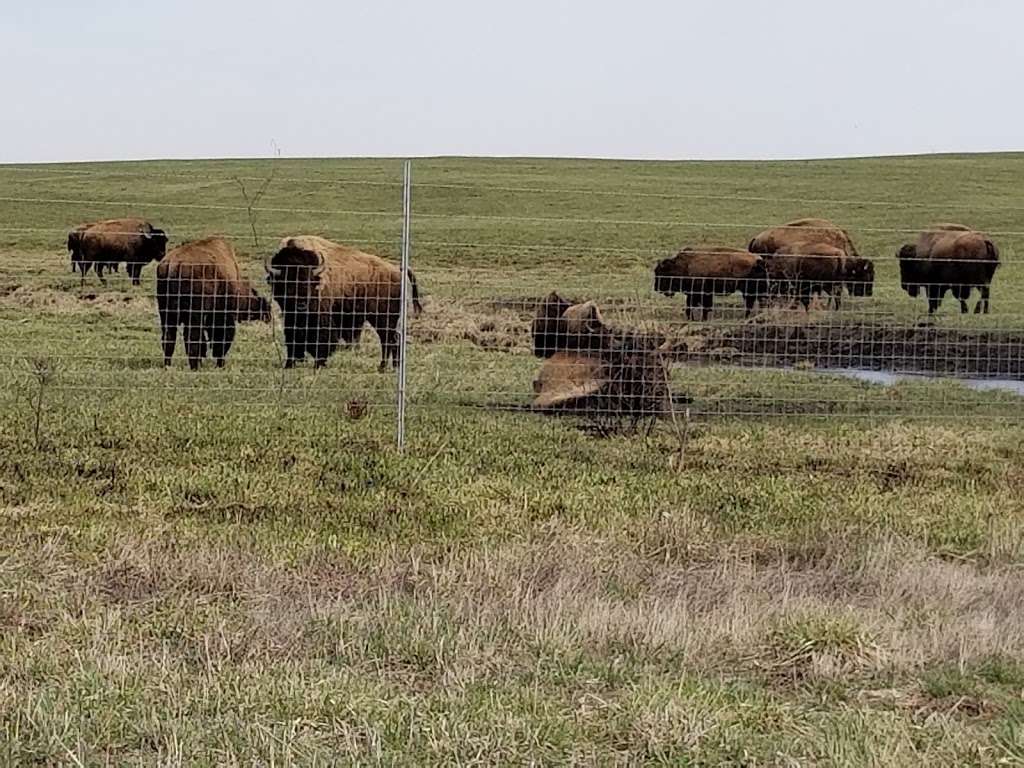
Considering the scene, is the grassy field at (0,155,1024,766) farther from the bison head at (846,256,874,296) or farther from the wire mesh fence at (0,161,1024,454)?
the bison head at (846,256,874,296)

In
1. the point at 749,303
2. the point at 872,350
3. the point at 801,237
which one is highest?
the point at 801,237

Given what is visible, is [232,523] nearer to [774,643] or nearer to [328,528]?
[328,528]

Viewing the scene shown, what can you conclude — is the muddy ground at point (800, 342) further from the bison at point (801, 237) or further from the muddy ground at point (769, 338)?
the bison at point (801, 237)

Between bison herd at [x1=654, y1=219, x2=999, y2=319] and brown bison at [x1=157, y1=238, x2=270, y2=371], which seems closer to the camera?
brown bison at [x1=157, y1=238, x2=270, y2=371]

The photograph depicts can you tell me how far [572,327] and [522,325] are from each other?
19.5ft

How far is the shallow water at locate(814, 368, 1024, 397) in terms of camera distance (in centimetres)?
1461

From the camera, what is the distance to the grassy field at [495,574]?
13.2ft

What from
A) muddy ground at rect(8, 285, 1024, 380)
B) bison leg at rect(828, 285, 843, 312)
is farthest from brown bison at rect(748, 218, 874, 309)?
muddy ground at rect(8, 285, 1024, 380)

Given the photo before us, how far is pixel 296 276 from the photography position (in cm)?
1492

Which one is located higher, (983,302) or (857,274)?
(857,274)

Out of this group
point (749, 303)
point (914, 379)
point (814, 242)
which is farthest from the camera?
point (814, 242)

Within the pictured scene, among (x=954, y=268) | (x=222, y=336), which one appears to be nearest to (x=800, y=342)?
(x=222, y=336)

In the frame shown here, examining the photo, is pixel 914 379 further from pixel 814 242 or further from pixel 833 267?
pixel 814 242

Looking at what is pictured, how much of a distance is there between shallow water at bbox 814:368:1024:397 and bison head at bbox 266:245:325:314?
19.8 ft
